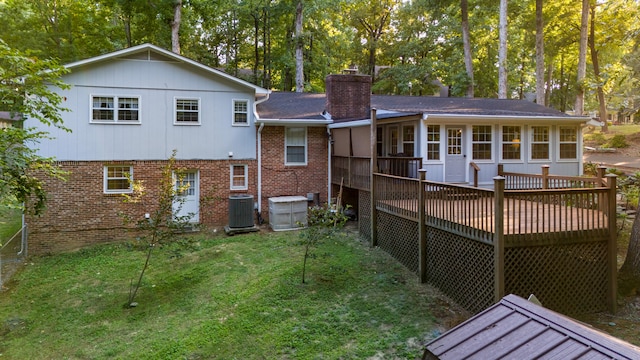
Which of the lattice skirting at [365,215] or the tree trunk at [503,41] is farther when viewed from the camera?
the tree trunk at [503,41]

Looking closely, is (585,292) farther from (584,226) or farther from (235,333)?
(235,333)

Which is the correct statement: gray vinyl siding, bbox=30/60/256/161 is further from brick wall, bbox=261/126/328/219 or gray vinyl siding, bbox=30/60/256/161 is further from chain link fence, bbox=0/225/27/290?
chain link fence, bbox=0/225/27/290

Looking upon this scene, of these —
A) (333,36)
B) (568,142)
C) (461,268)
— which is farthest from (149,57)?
(333,36)

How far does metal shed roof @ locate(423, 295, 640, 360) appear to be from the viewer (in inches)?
112

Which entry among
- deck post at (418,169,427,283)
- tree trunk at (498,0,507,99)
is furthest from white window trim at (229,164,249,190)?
tree trunk at (498,0,507,99)

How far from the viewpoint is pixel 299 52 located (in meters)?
21.8

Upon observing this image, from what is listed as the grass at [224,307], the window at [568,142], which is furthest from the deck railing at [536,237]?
the window at [568,142]

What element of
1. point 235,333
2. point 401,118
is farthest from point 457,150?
point 235,333

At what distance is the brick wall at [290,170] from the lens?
13.4 m

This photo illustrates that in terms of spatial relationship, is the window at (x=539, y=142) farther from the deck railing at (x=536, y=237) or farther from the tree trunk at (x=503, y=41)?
the tree trunk at (x=503, y=41)

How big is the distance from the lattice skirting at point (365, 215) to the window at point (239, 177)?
3.91 meters

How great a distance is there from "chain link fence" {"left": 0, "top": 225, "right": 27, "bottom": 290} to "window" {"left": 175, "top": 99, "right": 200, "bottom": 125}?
5.26 m

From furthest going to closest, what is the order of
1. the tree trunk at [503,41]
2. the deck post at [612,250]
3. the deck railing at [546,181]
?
1. the tree trunk at [503,41]
2. the deck railing at [546,181]
3. the deck post at [612,250]

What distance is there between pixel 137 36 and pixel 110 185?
1622 cm
